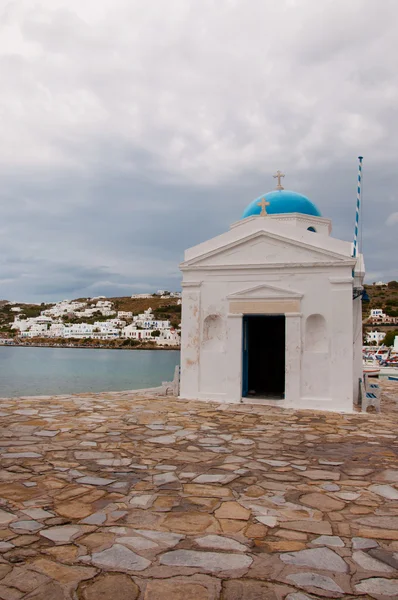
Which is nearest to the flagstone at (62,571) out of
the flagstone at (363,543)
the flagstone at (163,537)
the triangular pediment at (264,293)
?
the flagstone at (163,537)

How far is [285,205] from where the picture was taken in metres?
14.8

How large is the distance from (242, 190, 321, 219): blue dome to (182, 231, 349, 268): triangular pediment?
10.0 ft

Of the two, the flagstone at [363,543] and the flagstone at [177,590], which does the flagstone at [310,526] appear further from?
the flagstone at [177,590]

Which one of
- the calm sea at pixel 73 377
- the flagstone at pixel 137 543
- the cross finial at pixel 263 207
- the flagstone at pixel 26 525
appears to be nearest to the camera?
the flagstone at pixel 137 543

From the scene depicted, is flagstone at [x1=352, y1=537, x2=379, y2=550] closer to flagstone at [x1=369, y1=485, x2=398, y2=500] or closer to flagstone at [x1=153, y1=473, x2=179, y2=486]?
flagstone at [x1=369, y1=485, x2=398, y2=500]

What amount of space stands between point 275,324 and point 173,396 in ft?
17.7

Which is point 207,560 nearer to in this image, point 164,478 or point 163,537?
point 163,537

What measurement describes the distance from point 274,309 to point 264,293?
0.45 metres

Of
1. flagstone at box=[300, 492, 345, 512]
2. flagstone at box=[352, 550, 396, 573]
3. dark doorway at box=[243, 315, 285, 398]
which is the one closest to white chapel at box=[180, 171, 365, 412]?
dark doorway at box=[243, 315, 285, 398]

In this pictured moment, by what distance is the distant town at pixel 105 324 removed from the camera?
129250 mm

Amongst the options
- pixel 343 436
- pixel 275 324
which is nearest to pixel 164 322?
pixel 275 324

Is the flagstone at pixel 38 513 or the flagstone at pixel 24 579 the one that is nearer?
the flagstone at pixel 24 579

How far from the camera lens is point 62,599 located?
2.83m

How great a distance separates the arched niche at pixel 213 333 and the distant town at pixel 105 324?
9782 centimetres
